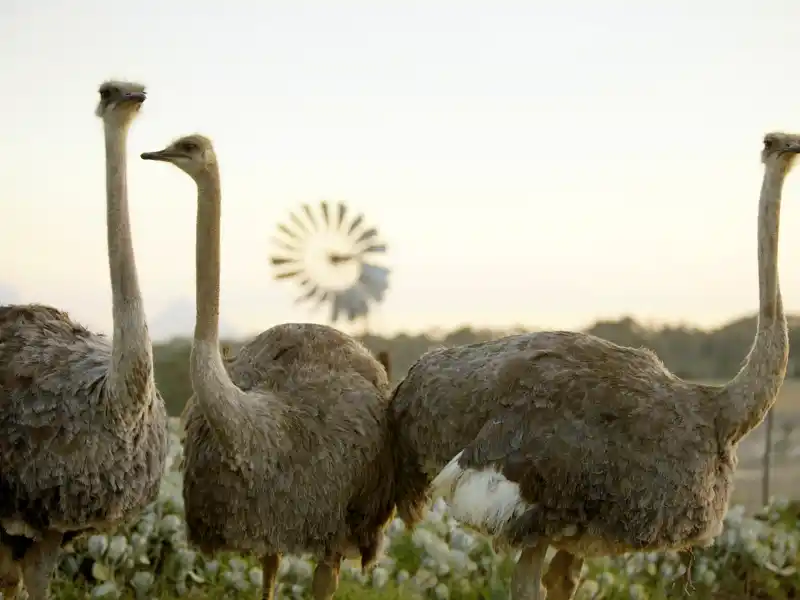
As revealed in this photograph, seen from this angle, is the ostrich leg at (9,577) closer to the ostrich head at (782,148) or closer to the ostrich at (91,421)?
the ostrich at (91,421)

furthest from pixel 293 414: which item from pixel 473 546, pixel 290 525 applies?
pixel 473 546

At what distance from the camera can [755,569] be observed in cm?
901

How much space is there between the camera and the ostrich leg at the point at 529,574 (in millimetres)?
5734

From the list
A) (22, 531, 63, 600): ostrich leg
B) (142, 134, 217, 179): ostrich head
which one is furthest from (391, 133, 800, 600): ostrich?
(22, 531, 63, 600): ostrich leg

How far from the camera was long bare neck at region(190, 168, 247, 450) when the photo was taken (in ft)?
19.1

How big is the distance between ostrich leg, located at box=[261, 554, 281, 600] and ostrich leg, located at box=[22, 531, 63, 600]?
1.28 metres

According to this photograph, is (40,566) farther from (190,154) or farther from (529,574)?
(529,574)

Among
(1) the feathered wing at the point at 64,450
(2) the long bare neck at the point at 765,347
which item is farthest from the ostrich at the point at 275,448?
(2) the long bare neck at the point at 765,347

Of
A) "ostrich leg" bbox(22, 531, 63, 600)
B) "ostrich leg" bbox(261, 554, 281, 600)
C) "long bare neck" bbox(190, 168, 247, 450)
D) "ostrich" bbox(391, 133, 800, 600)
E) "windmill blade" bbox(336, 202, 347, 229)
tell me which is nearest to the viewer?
"ostrich" bbox(391, 133, 800, 600)

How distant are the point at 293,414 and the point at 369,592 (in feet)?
5.78

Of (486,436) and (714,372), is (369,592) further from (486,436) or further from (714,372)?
(714,372)

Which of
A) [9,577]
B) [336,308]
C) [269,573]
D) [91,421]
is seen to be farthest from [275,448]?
[336,308]

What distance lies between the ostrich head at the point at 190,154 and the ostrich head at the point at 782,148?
266 centimetres

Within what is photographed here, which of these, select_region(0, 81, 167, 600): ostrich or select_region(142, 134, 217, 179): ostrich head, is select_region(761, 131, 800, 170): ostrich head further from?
select_region(0, 81, 167, 600): ostrich
